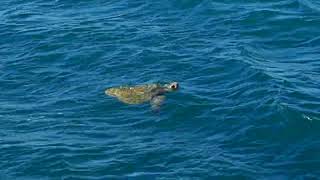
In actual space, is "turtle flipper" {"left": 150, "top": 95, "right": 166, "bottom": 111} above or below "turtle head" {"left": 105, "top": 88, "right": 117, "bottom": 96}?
below

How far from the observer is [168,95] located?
2761 cm

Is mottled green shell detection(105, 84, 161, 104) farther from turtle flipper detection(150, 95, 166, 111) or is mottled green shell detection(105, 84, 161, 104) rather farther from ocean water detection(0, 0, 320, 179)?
ocean water detection(0, 0, 320, 179)

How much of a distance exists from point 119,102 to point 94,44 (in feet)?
24.2

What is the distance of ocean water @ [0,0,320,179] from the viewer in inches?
896

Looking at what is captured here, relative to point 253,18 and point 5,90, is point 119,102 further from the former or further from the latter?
point 253,18

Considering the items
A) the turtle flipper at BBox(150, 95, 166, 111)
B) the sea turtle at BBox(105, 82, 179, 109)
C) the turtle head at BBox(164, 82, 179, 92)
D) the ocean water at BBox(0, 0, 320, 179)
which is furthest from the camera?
the turtle head at BBox(164, 82, 179, 92)

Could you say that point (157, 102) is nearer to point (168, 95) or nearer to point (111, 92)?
point (168, 95)

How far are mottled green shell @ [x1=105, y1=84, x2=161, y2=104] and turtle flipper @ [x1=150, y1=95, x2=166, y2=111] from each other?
183mm

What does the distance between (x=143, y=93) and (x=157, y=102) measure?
2.85 ft

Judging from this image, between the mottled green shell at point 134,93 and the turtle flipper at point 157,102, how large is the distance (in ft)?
0.60

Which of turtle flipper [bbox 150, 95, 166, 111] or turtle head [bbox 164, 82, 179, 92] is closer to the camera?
turtle flipper [bbox 150, 95, 166, 111]

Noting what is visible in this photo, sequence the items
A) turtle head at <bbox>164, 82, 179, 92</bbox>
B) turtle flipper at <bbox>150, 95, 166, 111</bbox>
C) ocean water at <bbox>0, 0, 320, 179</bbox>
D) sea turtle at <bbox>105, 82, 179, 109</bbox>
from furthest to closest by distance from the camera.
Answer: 1. turtle head at <bbox>164, 82, 179, 92</bbox>
2. sea turtle at <bbox>105, 82, 179, 109</bbox>
3. turtle flipper at <bbox>150, 95, 166, 111</bbox>
4. ocean water at <bbox>0, 0, 320, 179</bbox>

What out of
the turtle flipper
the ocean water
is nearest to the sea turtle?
the turtle flipper

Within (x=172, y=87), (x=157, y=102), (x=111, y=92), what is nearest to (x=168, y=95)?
(x=172, y=87)
